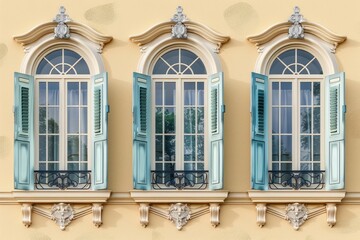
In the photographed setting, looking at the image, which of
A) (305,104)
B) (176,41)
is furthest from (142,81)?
(305,104)

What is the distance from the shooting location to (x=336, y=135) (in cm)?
3027

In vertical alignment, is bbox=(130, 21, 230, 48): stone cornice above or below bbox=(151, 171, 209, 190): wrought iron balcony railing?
above

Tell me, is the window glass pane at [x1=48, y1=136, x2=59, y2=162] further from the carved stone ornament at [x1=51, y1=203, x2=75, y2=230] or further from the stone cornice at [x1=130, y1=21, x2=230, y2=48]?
the stone cornice at [x1=130, y1=21, x2=230, y2=48]

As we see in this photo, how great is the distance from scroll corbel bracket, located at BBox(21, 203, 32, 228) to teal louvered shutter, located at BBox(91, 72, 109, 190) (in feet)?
4.02

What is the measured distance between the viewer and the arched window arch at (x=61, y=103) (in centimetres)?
3039

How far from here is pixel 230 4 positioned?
3088 cm

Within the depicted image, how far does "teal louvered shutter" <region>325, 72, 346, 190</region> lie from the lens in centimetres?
3020

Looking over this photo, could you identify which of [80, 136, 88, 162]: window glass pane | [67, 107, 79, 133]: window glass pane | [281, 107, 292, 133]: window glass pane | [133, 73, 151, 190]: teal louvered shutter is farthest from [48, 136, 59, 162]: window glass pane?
[281, 107, 292, 133]: window glass pane

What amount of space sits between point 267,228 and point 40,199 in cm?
413

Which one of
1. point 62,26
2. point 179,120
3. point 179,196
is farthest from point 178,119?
point 62,26

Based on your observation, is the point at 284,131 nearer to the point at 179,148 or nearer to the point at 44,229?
the point at 179,148

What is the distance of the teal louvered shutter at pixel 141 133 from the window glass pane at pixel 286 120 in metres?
2.45

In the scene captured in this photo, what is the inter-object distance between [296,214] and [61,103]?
15.5ft

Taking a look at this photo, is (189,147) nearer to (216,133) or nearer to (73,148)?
(216,133)
